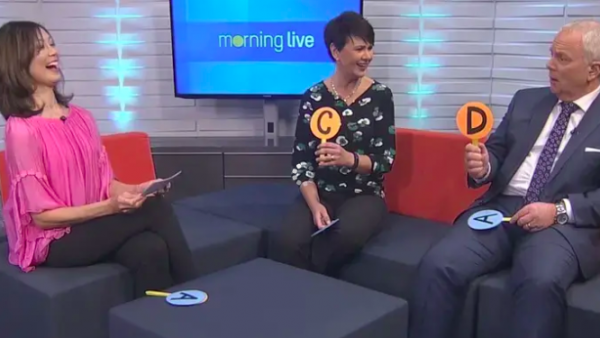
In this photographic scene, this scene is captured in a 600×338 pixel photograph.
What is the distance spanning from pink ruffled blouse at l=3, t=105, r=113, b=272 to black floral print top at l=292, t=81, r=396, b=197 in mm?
804

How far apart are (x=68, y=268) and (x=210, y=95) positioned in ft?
4.82

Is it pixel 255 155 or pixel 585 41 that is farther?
pixel 255 155

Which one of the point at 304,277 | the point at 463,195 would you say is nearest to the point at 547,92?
the point at 463,195

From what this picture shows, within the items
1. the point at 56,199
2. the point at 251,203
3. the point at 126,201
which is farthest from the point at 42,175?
the point at 251,203

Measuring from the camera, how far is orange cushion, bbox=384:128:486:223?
2.77m

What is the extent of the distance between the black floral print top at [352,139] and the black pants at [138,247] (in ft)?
1.95

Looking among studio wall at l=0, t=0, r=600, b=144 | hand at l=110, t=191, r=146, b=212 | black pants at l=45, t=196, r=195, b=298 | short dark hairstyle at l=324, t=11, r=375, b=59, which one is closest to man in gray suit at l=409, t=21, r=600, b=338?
short dark hairstyle at l=324, t=11, r=375, b=59

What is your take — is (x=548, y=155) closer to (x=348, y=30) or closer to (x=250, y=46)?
(x=348, y=30)

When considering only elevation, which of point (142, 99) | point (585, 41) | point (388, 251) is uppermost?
point (585, 41)

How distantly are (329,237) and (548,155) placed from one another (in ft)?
2.70

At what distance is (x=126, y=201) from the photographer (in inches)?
85.0

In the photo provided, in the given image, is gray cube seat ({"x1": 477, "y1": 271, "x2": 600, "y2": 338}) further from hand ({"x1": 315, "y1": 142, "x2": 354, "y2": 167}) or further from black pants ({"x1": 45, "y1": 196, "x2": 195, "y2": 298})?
black pants ({"x1": 45, "y1": 196, "x2": 195, "y2": 298})

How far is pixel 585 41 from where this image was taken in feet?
7.15

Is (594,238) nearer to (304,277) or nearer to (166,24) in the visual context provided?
(304,277)
